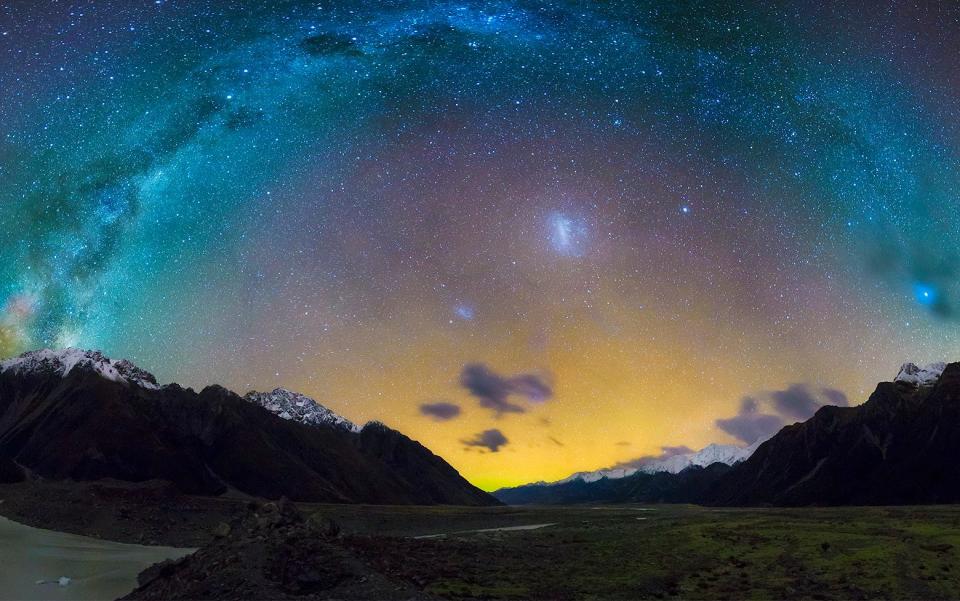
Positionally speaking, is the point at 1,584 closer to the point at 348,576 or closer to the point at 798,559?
the point at 348,576

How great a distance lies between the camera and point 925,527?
6406 cm

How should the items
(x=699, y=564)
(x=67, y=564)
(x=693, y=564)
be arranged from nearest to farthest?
(x=693, y=564)
(x=699, y=564)
(x=67, y=564)

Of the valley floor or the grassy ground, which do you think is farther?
the grassy ground

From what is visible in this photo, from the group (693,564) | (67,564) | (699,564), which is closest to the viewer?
(693,564)

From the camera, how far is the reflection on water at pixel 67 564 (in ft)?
140

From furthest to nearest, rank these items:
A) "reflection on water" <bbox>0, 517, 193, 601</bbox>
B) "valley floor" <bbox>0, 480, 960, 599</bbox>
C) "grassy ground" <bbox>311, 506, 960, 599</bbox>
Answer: "reflection on water" <bbox>0, 517, 193, 601</bbox> < "grassy ground" <bbox>311, 506, 960, 599</bbox> < "valley floor" <bbox>0, 480, 960, 599</bbox>

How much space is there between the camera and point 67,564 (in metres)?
55.2

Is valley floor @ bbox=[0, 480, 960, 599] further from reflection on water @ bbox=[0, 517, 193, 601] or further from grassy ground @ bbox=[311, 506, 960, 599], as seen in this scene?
reflection on water @ bbox=[0, 517, 193, 601]

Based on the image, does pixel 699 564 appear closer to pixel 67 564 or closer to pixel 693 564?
pixel 693 564

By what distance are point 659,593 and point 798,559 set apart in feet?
57.9

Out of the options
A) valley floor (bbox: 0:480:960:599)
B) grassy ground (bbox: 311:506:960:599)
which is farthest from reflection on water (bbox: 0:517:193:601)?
grassy ground (bbox: 311:506:960:599)

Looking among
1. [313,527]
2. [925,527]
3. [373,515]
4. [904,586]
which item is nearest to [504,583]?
[313,527]

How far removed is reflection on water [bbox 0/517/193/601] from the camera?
140ft

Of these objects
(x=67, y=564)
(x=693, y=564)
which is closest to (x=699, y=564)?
(x=693, y=564)
